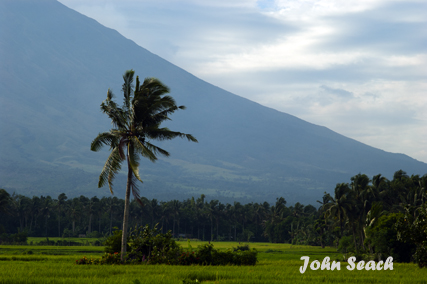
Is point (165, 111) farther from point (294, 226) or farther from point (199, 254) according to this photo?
point (294, 226)

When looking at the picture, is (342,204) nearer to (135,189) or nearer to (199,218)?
(135,189)

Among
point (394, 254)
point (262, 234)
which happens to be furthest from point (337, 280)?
point (262, 234)

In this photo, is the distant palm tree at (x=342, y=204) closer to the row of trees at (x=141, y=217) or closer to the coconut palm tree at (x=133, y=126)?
the coconut palm tree at (x=133, y=126)

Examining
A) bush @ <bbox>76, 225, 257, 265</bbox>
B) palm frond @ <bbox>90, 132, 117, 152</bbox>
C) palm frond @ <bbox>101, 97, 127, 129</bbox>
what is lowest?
bush @ <bbox>76, 225, 257, 265</bbox>

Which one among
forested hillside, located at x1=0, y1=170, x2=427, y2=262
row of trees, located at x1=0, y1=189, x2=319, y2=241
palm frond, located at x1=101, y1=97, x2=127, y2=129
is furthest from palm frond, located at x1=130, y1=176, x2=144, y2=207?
row of trees, located at x1=0, y1=189, x2=319, y2=241

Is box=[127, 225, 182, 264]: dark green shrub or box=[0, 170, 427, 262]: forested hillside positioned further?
box=[0, 170, 427, 262]: forested hillside

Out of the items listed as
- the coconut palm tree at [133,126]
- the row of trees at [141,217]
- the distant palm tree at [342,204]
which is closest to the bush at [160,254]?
the coconut palm tree at [133,126]

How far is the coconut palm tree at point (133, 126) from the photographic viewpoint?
27844mm

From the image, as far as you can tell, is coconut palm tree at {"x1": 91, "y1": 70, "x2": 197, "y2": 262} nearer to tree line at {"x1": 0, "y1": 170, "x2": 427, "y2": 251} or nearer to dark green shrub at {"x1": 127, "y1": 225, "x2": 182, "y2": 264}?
dark green shrub at {"x1": 127, "y1": 225, "x2": 182, "y2": 264}

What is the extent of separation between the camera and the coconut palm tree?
27.8 meters

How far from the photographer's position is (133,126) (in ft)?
93.8

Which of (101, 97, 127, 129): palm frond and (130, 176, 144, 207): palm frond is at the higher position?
(101, 97, 127, 129): palm frond

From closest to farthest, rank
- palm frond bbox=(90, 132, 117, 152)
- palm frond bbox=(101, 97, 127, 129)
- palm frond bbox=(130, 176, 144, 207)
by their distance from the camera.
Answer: palm frond bbox=(130, 176, 144, 207) < palm frond bbox=(90, 132, 117, 152) < palm frond bbox=(101, 97, 127, 129)

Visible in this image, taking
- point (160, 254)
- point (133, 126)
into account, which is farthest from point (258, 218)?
point (133, 126)
